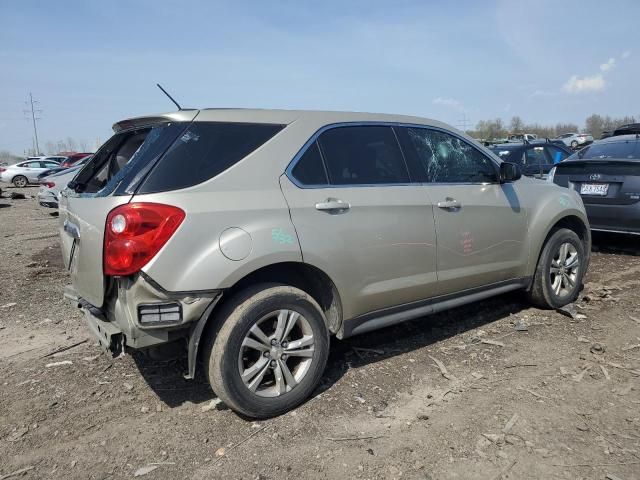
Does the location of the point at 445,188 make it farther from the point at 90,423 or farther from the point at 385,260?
the point at 90,423

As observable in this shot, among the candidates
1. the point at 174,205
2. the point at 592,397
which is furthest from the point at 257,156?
the point at 592,397

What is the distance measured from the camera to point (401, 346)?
411 cm

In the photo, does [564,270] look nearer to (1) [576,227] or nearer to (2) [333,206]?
(1) [576,227]

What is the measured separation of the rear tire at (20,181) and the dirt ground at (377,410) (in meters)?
29.0

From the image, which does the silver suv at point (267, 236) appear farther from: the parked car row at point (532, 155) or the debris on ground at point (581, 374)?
the parked car row at point (532, 155)

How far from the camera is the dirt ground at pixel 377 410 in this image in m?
2.63

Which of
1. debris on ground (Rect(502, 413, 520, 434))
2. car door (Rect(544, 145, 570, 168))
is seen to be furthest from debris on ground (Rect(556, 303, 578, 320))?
car door (Rect(544, 145, 570, 168))

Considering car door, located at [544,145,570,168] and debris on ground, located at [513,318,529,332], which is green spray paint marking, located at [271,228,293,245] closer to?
debris on ground, located at [513,318,529,332]

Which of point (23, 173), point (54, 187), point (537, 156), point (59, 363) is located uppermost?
point (537, 156)

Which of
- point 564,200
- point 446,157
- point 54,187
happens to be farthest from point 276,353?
point 54,187

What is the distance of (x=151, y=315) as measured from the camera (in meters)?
2.68

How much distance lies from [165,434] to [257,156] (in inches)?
68.9

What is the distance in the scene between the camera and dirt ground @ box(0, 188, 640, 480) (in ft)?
8.63

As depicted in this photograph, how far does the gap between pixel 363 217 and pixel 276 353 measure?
105 cm
